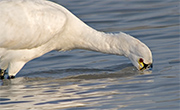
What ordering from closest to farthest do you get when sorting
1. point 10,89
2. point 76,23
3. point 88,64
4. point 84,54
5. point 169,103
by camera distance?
1. point 169,103
2. point 10,89
3. point 76,23
4. point 88,64
5. point 84,54

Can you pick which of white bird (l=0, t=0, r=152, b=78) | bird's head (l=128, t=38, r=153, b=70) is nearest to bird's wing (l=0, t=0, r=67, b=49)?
white bird (l=0, t=0, r=152, b=78)

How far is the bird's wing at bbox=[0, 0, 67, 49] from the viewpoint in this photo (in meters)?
12.8

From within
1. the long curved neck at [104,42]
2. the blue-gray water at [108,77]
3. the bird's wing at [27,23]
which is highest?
the bird's wing at [27,23]

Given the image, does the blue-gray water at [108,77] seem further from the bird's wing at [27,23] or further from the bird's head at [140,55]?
the bird's wing at [27,23]

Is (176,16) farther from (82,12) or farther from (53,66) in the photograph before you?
(53,66)

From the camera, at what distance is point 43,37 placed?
1288 centimetres

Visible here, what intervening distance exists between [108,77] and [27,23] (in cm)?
214

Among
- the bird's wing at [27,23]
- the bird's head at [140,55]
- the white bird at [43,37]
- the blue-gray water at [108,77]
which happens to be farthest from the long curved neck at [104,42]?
the bird's wing at [27,23]

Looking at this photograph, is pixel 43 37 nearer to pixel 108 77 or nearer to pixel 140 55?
pixel 108 77

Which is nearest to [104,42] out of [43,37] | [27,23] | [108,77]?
[108,77]

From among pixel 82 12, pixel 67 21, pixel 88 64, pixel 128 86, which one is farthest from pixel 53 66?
pixel 82 12

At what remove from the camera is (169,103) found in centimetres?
1022

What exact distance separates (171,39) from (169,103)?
18.9 feet

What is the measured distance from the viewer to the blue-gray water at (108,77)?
1062cm
